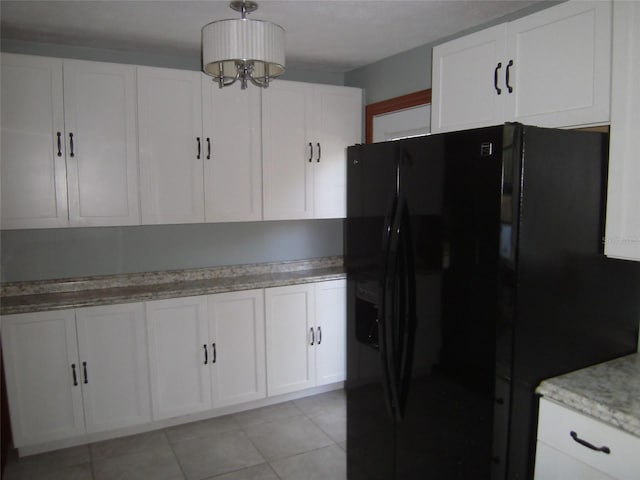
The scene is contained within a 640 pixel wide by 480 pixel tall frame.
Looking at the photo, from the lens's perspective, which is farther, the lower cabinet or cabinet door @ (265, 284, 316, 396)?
cabinet door @ (265, 284, 316, 396)

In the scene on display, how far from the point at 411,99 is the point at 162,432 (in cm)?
268

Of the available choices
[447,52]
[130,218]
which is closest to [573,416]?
[447,52]

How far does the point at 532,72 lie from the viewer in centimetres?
190

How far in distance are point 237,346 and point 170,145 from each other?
134cm

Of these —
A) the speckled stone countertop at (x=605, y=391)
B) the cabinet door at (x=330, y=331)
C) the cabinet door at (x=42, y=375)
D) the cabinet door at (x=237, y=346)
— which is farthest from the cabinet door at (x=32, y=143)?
the speckled stone countertop at (x=605, y=391)

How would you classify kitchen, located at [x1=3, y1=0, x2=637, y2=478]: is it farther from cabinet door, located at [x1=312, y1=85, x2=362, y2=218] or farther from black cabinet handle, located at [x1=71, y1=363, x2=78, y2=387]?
black cabinet handle, located at [x1=71, y1=363, x2=78, y2=387]

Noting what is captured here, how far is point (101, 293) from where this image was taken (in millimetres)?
2963

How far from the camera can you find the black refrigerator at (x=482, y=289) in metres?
1.59

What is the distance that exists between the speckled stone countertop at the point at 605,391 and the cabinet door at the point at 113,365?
7.20 feet

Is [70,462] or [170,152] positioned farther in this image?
[170,152]

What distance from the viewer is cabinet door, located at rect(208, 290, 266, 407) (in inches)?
120

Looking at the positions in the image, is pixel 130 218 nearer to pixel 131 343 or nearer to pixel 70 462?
pixel 131 343

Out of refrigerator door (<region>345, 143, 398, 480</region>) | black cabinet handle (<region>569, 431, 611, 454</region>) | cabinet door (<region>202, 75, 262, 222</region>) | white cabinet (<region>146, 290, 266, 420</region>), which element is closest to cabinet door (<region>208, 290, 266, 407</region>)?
white cabinet (<region>146, 290, 266, 420</region>)

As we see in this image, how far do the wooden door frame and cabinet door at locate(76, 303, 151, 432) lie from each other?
2.10 metres
